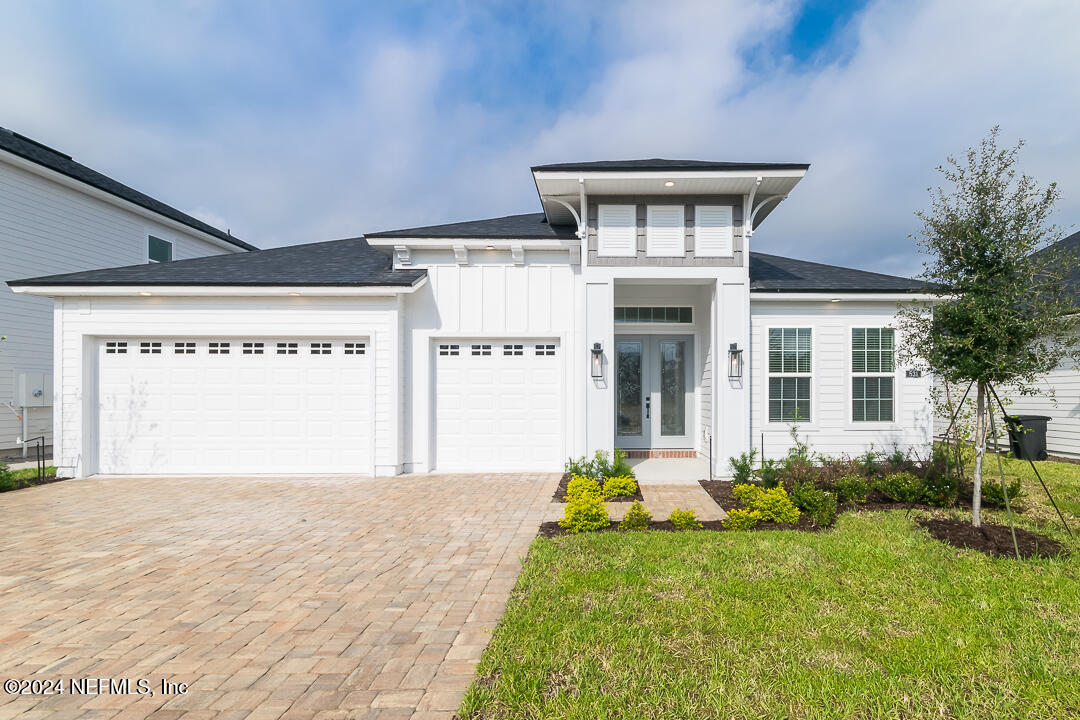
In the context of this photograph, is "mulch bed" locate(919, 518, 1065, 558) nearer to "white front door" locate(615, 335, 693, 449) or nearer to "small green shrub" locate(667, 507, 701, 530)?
"small green shrub" locate(667, 507, 701, 530)

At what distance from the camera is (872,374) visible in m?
9.23

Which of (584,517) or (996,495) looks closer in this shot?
→ (584,517)

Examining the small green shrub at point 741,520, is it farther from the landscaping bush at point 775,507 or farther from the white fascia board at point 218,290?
the white fascia board at point 218,290

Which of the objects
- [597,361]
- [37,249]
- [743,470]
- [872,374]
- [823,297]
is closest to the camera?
[743,470]

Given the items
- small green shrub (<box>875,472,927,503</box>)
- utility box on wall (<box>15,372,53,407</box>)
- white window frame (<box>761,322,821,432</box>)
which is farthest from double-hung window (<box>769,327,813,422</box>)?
utility box on wall (<box>15,372,53,407</box>)

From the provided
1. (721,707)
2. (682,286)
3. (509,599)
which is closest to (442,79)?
(682,286)

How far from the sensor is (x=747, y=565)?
4.41 m

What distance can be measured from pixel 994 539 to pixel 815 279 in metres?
6.01

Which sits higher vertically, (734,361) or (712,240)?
(712,240)

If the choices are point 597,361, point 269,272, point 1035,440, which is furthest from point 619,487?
point 1035,440

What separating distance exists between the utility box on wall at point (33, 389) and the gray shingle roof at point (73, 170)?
4873 mm

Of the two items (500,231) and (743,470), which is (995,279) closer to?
(743,470)

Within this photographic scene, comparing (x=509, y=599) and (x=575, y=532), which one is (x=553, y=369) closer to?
(x=575, y=532)

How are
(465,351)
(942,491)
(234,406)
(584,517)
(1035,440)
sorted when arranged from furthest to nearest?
(1035,440)
(465,351)
(234,406)
(942,491)
(584,517)
